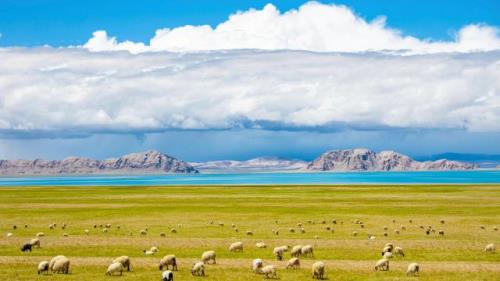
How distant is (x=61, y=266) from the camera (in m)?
30.4

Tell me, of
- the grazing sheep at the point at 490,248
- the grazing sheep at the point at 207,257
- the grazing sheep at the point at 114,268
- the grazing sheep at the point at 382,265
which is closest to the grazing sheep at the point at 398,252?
the grazing sheep at the point at 382,265

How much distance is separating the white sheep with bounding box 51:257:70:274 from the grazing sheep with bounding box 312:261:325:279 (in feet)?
39.8

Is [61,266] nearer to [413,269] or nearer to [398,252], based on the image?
[413,269]

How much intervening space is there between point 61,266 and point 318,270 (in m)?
12.6

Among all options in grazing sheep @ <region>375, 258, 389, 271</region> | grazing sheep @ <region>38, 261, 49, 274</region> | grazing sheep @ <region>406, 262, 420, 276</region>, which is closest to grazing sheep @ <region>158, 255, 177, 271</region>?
grazing sheep @ <region>38, 261, 49, 274</region>

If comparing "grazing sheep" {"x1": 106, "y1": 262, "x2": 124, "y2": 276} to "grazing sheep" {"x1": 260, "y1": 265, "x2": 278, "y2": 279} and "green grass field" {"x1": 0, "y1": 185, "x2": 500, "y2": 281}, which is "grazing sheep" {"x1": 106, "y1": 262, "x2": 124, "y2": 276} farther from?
"grazing sheep" {"x1": 260, "y1": 265, "x2": 278, "y2": 279}

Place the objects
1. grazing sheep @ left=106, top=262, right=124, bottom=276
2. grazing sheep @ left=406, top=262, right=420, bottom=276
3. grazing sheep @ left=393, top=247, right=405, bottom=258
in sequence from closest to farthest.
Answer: grazing sheep @ left=106, top=262, right=124, bottom=276 → grazing sheep @ left=406, top=262, right=420, bottom=276 → grazing sheep @ left=393, top=247, right=405, bottom=258

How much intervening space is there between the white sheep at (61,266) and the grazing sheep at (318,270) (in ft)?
39.8

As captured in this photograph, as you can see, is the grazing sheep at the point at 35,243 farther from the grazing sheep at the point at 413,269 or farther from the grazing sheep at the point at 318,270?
the grazing sheep at the point at 413,269

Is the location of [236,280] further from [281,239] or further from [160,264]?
[281,239]

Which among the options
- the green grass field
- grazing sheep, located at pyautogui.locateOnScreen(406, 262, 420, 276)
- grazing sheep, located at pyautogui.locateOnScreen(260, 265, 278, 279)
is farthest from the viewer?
the green grass field

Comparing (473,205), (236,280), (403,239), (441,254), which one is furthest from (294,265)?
(473,205)

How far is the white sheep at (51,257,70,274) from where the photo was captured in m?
30.4

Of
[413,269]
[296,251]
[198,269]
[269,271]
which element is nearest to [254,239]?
[296,251]
